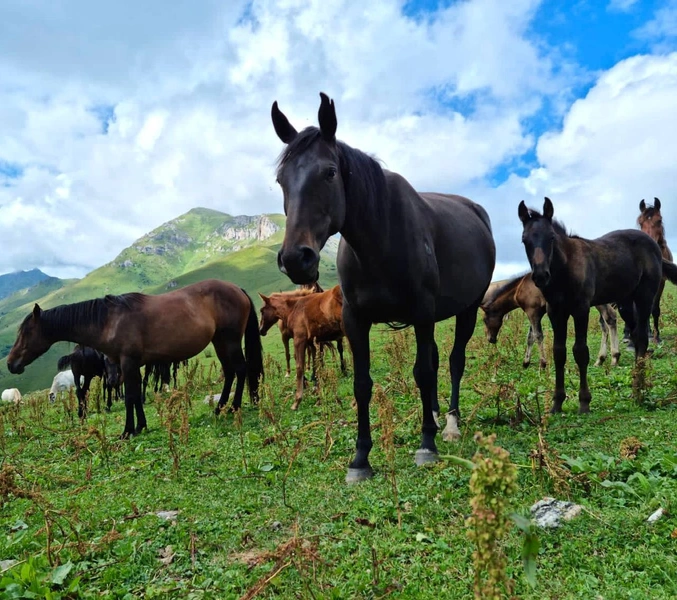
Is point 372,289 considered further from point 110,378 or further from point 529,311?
point 110,378

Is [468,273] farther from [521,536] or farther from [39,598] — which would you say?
[39,598]

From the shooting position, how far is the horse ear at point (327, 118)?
412 cm

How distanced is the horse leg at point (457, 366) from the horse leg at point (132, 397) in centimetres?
574

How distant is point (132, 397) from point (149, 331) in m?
1.39

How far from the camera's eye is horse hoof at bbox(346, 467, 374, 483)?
4.58 meters

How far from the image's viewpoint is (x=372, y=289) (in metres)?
4.70

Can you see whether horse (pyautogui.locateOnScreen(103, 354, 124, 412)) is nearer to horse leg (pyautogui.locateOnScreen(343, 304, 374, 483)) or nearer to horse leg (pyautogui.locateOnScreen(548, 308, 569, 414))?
horse leg (pyautogui.locateOnScreen(343, 304, 374, 483))

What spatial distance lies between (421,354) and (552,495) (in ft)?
5.98

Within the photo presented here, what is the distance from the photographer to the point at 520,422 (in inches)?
231

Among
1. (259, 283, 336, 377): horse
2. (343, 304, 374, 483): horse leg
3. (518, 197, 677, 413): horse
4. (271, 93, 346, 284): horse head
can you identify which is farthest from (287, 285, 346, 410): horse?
(271, 93, 346, 284): horse head

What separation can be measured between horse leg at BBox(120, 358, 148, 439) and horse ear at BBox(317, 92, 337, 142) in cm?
661

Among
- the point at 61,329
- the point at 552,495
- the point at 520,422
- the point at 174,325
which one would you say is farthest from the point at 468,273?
the point at 61,329

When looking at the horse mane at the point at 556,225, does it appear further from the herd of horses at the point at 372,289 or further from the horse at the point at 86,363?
the horse at the point at 86,363

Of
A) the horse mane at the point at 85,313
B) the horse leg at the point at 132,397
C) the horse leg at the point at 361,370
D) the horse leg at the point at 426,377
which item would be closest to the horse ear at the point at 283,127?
the horse leg at the point at 361,370
